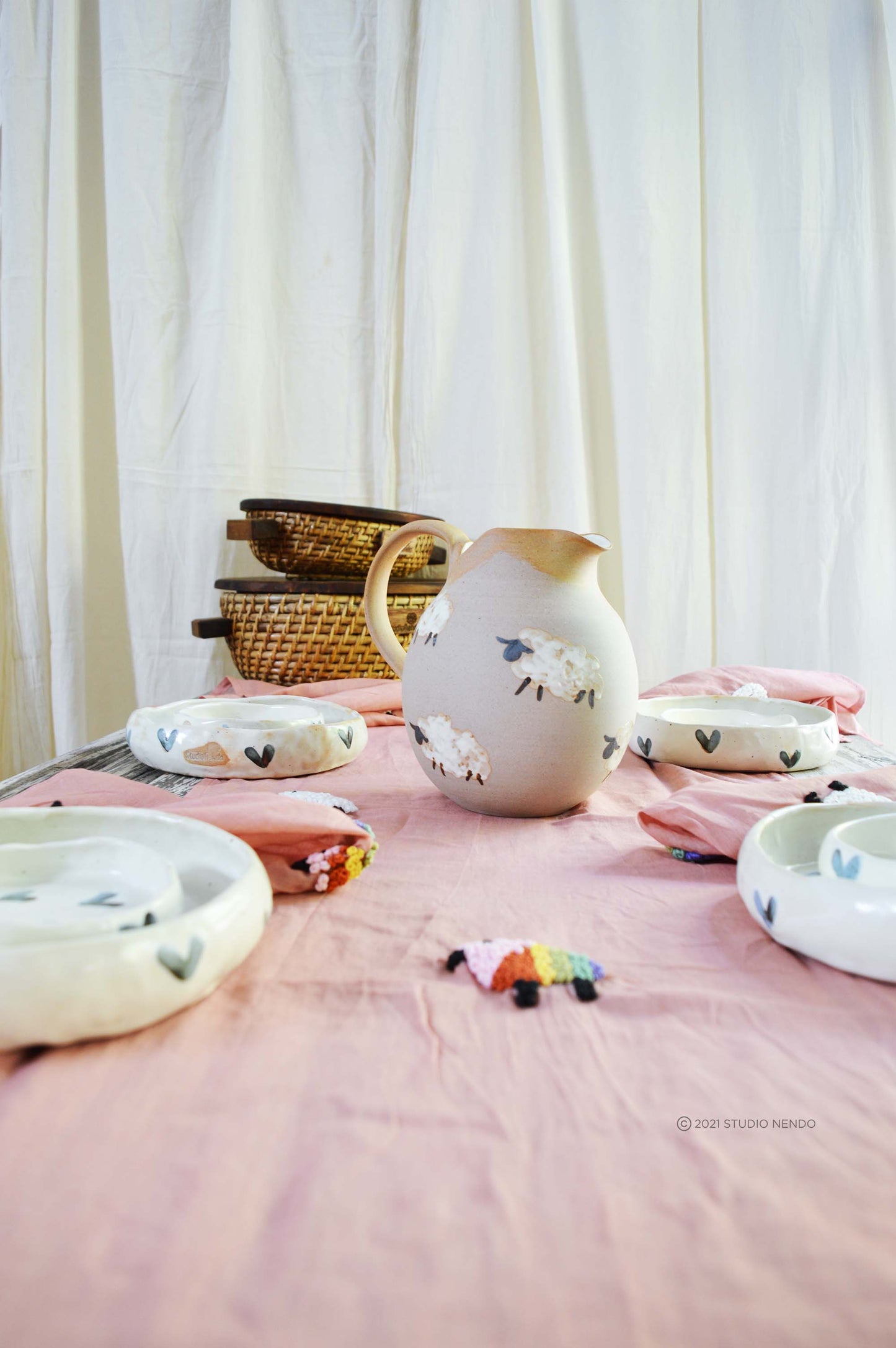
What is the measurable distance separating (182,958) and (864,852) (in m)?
0.30

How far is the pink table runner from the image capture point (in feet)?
0.78

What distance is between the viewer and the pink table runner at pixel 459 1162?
0.24 meters

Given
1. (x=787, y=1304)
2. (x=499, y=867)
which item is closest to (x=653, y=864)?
(x=499, y=867)

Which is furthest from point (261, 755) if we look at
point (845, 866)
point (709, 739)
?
point (845, 866)

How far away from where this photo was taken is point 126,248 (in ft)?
5.64

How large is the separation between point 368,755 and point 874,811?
1.77 feet

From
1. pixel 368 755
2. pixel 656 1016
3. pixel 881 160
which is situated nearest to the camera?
pixel 656 1016

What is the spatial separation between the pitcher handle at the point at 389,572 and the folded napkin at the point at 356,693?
0.21 meters

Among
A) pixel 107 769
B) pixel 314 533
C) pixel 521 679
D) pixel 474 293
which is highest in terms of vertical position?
pixel 474 293

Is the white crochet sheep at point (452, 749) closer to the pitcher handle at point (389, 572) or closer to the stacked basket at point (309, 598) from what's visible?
the pitcher handle at point (389, 572)

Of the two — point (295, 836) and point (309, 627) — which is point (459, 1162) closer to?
point (295, 836)

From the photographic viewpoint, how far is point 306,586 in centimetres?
145

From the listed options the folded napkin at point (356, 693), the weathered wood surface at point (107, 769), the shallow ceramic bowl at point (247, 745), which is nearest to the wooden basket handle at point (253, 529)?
the folded napkin at point (356, 693)

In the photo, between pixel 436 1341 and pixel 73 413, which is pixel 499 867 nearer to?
pixel 436 1341
